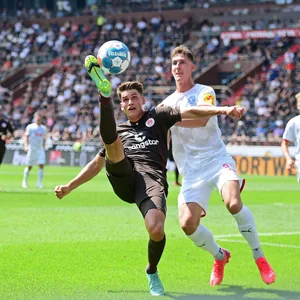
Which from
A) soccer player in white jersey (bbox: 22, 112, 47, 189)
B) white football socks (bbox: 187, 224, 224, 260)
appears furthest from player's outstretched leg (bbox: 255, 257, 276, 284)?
soccer player in white jersey (bbox: 22, 112, 47, 189)

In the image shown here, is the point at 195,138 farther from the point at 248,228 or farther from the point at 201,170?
the point at 248,228

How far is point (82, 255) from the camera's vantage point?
11.0 m

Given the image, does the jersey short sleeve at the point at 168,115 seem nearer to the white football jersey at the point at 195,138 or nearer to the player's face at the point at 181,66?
the white football jersey at the point at 195,138

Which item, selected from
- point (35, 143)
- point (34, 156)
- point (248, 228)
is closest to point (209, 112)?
point (248, 228)

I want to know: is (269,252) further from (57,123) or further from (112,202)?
(57,123)

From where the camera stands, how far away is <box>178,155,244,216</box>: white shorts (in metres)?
9.00

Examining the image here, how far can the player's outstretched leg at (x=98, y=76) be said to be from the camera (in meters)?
7.46

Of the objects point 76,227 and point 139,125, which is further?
point 76,227

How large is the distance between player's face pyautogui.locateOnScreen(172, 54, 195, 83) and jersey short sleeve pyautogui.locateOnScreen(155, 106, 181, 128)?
0.70 metres

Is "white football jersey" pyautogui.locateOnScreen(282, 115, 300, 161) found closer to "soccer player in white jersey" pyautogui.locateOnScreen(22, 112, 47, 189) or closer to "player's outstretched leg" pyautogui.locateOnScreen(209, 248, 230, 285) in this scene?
"player's outstretched leg" pyautogui.locateOnScreen(209, 248, 230, 285)

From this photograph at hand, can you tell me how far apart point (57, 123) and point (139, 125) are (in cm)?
4040

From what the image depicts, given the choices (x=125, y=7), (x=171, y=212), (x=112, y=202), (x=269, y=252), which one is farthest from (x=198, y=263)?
(x=125, y=7)

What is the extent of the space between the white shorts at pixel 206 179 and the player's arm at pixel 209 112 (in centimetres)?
94

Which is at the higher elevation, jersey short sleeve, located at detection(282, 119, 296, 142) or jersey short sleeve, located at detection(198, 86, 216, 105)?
jersey short sleeve, located at detection(198, 86, 216, 105)
